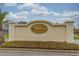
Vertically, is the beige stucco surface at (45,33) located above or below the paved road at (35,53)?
above

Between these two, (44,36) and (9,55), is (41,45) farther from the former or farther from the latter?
(9,55)

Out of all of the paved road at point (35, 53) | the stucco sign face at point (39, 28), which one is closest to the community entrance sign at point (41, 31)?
the stucco sign face at point (39, 28)

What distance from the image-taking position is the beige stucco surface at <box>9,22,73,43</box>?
204 inches

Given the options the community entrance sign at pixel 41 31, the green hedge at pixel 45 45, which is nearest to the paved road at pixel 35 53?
the green hedge at pixel 45 45

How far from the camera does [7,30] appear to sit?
5199 mm

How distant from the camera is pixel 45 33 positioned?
Answer: 17.1 feet

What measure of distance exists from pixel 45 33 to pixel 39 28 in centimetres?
18

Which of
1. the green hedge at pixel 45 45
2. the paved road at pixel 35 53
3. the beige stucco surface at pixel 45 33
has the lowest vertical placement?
the paved road at pixel 35 53

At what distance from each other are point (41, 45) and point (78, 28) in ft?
3.06

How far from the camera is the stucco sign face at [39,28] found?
5.20 metres

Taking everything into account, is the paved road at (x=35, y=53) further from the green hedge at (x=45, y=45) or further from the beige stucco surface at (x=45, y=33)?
the beige stucco surface at (x=45, y=33)

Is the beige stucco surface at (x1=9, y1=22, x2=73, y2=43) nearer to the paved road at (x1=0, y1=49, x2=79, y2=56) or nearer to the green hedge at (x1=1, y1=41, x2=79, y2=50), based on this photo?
the green hedge at (x1=1, y1=41, x2=79, y2=50)

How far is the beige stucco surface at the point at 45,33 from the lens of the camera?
5177 mm

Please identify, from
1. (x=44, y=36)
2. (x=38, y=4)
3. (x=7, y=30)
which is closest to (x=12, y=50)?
(x=7, y=30)
